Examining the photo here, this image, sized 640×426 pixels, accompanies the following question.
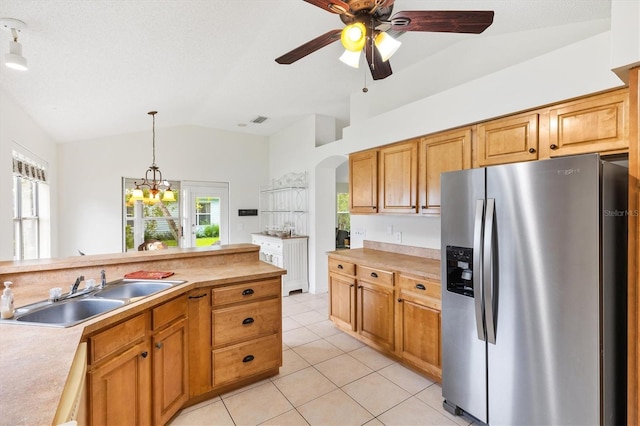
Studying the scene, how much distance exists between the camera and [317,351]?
122 inches

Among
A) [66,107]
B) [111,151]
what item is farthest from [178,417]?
[111,151]

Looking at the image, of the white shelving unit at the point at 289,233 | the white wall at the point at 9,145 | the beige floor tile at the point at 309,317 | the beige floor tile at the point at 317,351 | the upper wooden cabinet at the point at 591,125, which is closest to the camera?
the upper wooden cabinet at the point at 591,125

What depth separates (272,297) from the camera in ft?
8.31

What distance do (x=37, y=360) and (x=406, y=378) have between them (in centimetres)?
250

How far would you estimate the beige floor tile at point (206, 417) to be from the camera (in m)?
2.06

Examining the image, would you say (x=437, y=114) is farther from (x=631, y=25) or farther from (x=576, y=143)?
(x=631, y=25)

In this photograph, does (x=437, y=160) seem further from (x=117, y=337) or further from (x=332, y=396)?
(x=117, y=337)

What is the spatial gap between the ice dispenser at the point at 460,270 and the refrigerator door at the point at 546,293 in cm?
19

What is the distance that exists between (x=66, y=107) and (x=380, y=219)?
383 cm

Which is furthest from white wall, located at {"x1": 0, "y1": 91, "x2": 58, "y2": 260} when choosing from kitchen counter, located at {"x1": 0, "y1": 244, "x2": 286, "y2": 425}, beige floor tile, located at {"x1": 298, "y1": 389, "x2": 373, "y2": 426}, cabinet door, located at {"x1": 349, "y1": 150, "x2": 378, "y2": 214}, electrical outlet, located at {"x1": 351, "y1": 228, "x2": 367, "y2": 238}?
electrical outlet, located at {"x1": 351, "y1": 228, "x2": 367, "y2": 238}

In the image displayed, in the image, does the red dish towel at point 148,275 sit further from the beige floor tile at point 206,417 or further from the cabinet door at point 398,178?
the cabinet door at point 398,178

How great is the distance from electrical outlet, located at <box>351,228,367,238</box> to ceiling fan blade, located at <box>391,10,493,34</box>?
8.99 feet

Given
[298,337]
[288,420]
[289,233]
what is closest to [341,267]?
[298,337]

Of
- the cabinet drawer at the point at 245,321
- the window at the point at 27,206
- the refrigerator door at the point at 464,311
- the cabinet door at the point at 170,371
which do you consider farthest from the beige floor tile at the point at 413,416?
the window at the point at 27,206
